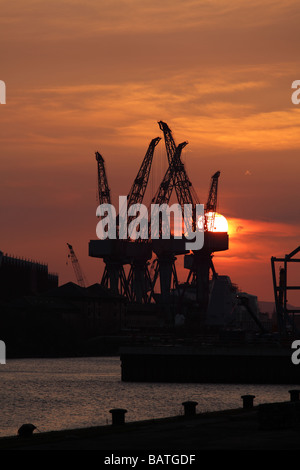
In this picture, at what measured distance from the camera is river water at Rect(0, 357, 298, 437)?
223 ft

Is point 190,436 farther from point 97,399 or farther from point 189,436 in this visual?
point 97,399

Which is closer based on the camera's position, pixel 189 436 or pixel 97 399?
pixel 189 436

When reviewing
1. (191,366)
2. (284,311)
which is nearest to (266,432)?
(191,366)

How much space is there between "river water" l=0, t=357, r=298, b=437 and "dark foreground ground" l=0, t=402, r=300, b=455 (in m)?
17.8

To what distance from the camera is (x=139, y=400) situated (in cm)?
8450

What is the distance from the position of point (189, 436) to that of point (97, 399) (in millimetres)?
54793

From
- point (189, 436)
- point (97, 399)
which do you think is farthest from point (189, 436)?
point (97, 399)

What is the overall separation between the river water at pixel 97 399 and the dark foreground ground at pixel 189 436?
1777 centimetres

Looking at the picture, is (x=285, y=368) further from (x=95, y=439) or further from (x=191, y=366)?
(x=95, y=439)

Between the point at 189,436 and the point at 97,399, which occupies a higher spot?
the point at 97,399

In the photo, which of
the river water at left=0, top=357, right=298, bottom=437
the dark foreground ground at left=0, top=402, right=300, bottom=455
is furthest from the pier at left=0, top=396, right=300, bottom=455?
the river water at left=0, top=357, right=298, bottom=437

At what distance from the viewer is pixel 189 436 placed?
112 ft

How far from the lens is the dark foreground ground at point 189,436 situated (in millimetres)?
31094

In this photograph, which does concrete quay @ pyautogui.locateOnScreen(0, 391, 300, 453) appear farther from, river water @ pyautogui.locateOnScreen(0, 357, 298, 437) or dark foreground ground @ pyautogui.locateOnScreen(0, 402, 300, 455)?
river water @ pyautogui.locateOnScreen(0, 357, 298, 437)
